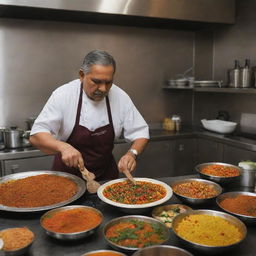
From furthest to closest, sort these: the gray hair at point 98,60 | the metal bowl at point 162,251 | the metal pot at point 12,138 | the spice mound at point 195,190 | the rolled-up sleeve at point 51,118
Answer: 1. the metal pot at point 12,138
2. the rolled-up sleeve at point 51,118
3. the gray hair at point 98,60
4. the spice mound at point 195,190
5. the metal bowl at point 162,251

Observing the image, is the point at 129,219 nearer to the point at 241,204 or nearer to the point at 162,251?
the point at 162,251

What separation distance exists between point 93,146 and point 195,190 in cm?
95

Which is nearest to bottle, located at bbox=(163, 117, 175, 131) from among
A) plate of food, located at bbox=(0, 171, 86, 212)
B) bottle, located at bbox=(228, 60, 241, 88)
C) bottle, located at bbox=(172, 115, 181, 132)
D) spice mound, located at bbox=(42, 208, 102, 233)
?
bottle, located at bbox=(172, 115, 181, 132)

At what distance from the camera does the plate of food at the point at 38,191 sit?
1.56 m

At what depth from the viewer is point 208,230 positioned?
134 centimetres

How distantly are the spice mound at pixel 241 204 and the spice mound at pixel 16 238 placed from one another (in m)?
0.97

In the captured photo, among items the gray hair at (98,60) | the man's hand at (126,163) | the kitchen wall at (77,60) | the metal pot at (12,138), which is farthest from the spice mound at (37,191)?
the kitchen wall at (77,60)

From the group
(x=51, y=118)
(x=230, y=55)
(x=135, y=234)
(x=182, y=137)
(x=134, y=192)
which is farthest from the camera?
(x=230, y=55)

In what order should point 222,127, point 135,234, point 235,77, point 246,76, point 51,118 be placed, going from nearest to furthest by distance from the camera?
point 135,234, point 51,118, point 246,76, point 235,77, point 222,127

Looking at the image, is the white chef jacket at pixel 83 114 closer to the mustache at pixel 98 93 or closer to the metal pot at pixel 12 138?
the mustache at pixel 98 93

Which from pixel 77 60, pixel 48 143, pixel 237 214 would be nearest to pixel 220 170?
pixel 237 214

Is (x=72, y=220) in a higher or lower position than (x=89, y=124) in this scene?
lower

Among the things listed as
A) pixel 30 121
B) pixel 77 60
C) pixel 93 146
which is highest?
pixel 77 60

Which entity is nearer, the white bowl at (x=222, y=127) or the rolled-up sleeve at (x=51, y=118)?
the rolled-up sleeve at (x=51, y=118)
